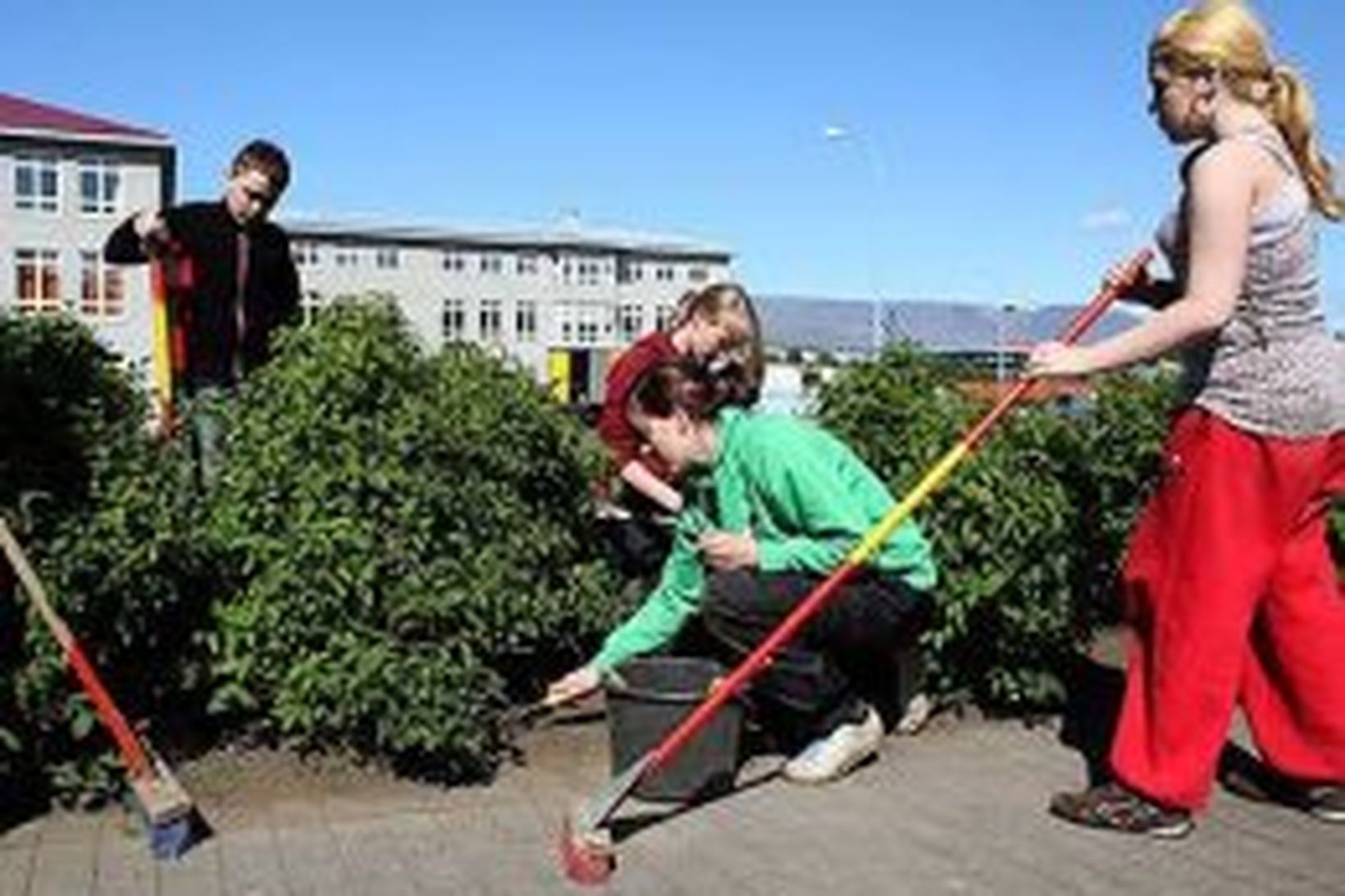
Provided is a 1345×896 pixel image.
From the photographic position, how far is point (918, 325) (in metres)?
11.0

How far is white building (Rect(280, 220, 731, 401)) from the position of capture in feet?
284

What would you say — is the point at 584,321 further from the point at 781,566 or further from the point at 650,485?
the point at 781,566

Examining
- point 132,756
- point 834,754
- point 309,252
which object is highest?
point 309,252

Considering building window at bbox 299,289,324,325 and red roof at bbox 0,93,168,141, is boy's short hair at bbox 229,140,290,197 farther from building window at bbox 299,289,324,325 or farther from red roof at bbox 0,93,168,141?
red roof at bbox 0,93,168,141

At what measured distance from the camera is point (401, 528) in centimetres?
573

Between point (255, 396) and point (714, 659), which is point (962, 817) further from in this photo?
point (255, 396)

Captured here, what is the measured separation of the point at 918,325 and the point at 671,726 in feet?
19.4

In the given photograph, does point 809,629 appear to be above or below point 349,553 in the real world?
below

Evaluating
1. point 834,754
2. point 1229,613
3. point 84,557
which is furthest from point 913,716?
point 84,557

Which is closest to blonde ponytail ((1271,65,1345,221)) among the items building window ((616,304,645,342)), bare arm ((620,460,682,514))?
bare arm ((620,460,682,514))

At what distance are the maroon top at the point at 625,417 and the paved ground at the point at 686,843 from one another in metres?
1.30

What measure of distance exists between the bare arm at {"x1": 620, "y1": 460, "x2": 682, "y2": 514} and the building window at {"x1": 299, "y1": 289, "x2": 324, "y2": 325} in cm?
122

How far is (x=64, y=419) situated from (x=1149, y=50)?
321 cm

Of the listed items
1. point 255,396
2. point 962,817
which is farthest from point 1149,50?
point 255,396
